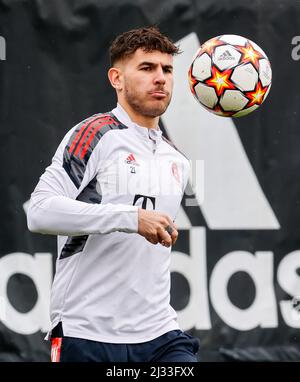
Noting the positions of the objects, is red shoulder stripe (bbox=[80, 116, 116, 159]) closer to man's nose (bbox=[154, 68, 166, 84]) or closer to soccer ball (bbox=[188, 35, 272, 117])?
man's nose (bbox=[154, 68, 166, 84])

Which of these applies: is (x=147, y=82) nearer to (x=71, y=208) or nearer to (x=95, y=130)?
(x=95, y=130)

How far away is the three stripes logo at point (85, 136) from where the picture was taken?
17.2ft

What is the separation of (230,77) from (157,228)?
1.41 meters

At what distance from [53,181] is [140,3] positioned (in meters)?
3.00

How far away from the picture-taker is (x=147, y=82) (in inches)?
220

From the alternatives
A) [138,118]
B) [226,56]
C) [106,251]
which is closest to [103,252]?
[106,251]

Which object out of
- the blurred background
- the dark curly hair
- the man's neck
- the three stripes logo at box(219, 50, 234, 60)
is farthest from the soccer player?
the blurred background

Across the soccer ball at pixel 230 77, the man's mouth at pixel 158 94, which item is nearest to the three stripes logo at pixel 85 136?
the man's mouth at pixel 158 94

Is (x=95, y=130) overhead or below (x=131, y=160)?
overhead

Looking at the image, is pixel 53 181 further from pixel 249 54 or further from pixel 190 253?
pixel 190 253

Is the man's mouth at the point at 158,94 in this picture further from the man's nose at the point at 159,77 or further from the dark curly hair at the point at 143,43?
the dark curly hair at the point at 143,43

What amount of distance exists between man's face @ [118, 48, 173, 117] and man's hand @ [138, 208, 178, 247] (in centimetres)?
85

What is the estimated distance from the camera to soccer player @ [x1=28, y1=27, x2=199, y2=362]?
511 centimetres

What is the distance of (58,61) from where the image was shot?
25.4 feet
